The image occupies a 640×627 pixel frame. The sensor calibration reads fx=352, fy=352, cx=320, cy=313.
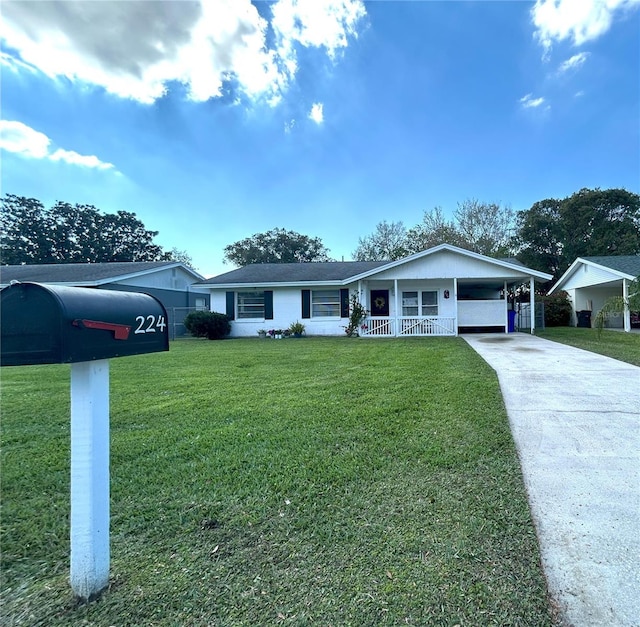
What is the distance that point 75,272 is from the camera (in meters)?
18.9

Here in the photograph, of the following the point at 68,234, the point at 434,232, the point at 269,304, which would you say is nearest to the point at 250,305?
the point at 269,304

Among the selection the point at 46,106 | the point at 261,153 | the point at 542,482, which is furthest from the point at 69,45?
the point at 261,153

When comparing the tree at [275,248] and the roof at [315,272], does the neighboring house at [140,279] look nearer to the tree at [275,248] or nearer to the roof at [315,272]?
the roof at [315,272]

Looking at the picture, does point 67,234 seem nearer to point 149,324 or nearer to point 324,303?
point 324,303

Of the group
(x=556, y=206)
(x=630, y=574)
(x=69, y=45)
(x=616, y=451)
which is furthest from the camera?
(x=556, y=206)

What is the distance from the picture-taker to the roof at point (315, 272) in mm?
14883

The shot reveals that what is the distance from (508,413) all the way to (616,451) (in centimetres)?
122

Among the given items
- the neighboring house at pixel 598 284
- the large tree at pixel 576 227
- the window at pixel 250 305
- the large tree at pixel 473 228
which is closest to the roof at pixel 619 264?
the neighboring house at pixel 598 284

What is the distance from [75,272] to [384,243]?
2464 centimetres

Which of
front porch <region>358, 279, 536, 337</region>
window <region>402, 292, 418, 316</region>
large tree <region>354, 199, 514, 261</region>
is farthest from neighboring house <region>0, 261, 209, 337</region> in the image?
large tree <region>354, 199, 514, 261</region>

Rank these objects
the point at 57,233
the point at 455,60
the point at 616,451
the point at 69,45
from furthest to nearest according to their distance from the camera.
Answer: the point at 57,233 < the point at 455,60 < the point at 69,45 < the point at 616,451

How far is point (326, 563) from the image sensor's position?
6.15ft

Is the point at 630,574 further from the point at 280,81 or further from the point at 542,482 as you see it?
the point at 280,81

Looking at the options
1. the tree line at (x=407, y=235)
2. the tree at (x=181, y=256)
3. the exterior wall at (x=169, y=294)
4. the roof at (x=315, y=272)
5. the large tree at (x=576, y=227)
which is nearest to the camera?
the roof at (x=315, y=272)
